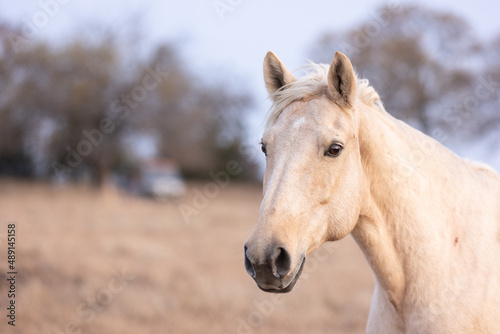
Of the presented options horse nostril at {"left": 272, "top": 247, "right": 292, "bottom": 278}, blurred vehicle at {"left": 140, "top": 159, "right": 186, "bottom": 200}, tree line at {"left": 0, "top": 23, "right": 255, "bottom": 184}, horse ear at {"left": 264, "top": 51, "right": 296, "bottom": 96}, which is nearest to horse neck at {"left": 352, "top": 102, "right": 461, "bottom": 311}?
horse ear at {"left": 264, "top": 51, "right": 296, "bottom": 96}

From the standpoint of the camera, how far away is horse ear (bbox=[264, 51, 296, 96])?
297 cm

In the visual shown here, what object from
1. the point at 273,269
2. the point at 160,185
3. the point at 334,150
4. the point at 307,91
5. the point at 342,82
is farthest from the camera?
the point at 160,185

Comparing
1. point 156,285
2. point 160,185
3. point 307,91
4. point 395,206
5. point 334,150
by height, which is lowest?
point 160,185

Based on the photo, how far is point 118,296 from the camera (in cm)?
729

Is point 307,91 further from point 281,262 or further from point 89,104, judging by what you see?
point 89,104

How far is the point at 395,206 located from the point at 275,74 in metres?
1.18

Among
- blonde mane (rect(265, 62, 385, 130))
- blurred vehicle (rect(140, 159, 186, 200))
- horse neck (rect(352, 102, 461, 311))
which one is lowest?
blurred vehicle (rect(140, 159, 186, 200))

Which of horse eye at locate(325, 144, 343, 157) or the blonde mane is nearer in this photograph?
horse eye at locate(325, 144, 343, 157)

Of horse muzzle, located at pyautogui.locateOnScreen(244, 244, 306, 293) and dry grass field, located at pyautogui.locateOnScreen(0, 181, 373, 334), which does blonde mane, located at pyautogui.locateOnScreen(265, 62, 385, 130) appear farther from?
dry grass field, located at pyautogui.locateOnScreen(0, 181, 373, 334)

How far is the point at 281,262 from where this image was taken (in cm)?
228

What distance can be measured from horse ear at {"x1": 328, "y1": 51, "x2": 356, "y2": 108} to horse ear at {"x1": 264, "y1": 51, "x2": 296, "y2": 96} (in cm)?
39

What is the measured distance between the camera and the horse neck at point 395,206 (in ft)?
8.70

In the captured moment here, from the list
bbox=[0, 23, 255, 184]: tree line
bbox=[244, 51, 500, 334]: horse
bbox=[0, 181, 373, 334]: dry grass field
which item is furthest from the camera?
bbox=[0, 23, 255, 184]: tree line

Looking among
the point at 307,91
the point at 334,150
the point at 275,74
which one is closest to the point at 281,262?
the point at 334,150
